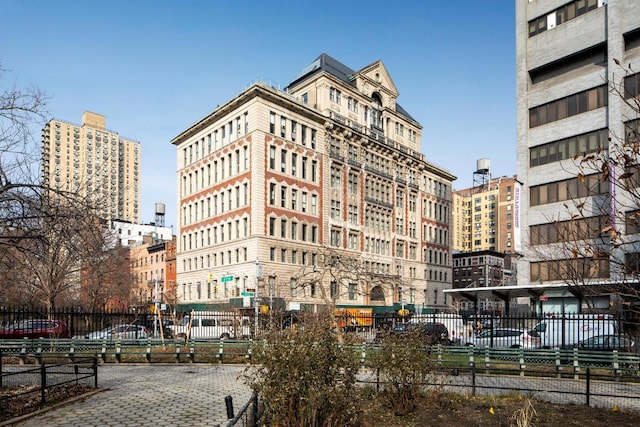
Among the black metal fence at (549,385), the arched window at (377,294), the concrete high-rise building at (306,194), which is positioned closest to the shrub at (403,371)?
the black metal fence at (549,385)

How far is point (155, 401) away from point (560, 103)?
39060mm

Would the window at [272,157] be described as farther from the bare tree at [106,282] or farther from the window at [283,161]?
the bare tree at [106,282]

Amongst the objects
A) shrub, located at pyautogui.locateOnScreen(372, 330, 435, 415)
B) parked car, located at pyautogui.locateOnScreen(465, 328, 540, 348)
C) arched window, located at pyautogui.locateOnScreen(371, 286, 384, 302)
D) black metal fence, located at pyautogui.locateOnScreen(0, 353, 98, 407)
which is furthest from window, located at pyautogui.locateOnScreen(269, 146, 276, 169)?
shrub, located at pyautogui.locateOnScreen(372, 330, 435, 415)

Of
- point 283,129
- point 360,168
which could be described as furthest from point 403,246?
point 283,129

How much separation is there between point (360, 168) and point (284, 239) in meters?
16.4

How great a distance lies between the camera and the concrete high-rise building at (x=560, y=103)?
36.6 meters

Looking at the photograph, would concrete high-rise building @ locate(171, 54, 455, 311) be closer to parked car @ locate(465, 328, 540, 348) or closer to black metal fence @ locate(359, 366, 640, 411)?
parked car @ locate(465, 328, 540, 348)

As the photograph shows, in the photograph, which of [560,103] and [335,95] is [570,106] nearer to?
[560,103]

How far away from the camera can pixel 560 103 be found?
40344 mm

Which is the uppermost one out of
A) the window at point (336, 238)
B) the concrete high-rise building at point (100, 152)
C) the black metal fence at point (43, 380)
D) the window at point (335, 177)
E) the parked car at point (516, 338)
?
the concrete high-rise building at point (100, 152)

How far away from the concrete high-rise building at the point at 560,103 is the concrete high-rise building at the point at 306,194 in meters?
14.1

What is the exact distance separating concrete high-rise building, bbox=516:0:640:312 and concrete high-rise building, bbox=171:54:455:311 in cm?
1407

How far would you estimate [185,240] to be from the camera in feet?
211

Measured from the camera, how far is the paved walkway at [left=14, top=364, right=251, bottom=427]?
10.7 metres
